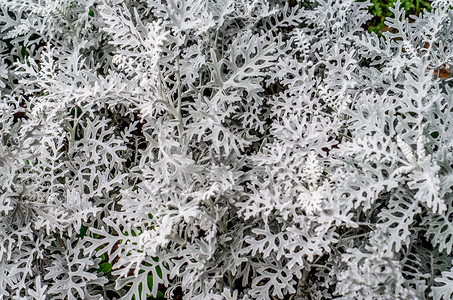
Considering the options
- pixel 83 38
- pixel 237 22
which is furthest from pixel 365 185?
pixel 83 38

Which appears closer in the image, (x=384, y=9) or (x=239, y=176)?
(x=239, y=176)

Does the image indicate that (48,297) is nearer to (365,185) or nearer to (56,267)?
(56,267)

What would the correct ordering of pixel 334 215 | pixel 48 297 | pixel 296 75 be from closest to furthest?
pixel 334 215 < pixel 48 297 < pixel 296 75

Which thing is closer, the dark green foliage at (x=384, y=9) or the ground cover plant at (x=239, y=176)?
the ground cover plant at (x=239, y=176)

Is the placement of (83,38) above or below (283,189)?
above

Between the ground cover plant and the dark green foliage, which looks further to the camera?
the dark green foliage

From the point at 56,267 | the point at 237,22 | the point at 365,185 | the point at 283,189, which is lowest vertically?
the point at 56,267

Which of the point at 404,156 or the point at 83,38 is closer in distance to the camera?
the point at 404,156

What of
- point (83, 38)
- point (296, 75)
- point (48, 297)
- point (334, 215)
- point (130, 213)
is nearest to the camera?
point (334, 215)
